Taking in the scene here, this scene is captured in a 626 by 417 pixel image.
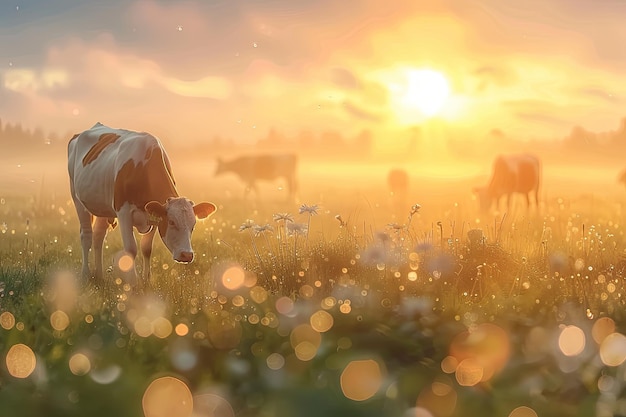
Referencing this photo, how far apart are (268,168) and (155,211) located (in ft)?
47.1

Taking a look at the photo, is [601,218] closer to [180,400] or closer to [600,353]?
[600,353]

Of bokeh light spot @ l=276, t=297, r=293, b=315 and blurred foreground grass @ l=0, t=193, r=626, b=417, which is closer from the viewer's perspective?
blurred foreground grass @ l=0, t=193, r=626, b=417

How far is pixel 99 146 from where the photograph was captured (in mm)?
9516

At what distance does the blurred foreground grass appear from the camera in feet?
9.46

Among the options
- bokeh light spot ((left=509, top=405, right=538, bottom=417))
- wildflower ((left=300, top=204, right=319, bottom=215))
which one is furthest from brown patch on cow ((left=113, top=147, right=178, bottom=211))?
bokeh light spot ((left=509, top=405, right=538, bottom=417))

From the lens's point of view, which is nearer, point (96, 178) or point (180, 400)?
point (180, 400)

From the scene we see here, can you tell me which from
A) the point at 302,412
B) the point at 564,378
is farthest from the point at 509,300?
the point at 302,412

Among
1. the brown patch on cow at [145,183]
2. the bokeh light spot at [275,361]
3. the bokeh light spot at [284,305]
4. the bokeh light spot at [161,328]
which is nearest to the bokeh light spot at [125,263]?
the brown patch on cow at [145,183]

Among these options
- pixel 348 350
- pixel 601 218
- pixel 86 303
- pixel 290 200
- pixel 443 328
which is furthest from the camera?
pixel 290 200

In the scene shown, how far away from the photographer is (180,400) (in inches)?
108

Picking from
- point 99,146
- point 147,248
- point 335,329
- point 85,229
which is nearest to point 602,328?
point 335,329

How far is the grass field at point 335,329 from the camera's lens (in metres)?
2.88

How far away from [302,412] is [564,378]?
2.22 metres

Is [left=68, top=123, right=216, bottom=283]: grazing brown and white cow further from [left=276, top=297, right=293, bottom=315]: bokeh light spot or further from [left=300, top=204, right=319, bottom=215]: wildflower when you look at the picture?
[left=276, top=297, right=293, bottom=315]: bokeh light spot
